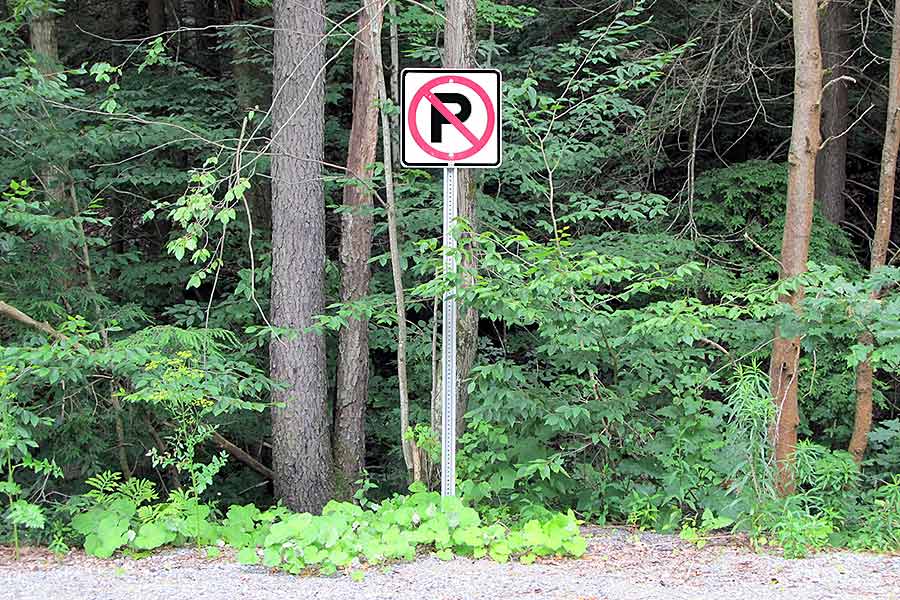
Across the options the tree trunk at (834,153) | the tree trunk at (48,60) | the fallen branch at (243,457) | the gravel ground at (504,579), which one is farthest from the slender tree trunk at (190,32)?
the gravel ground at (504,579)

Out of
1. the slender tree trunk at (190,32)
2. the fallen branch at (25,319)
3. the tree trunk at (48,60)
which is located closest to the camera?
the fallen branch at (25,319)

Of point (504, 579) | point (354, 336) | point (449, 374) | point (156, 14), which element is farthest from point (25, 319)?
point (156, 14)

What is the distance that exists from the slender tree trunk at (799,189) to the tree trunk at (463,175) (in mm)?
2334

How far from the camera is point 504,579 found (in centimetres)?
430

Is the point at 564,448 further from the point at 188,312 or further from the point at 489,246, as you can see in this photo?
the point at 188,312

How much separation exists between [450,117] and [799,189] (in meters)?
3.42

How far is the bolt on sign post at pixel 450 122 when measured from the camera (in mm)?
4820

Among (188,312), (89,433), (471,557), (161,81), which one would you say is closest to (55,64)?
(161,81)

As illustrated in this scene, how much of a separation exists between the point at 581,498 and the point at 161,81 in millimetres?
7816

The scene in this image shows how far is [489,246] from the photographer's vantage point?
5824 mm

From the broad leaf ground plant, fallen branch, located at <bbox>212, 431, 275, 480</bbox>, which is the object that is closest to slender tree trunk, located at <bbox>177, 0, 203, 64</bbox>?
fallen branch, located at <bbox>212, 431, 275, 480</bbox>

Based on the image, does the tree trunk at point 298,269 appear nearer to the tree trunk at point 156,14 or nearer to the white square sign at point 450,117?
the white square sign at point 450,117

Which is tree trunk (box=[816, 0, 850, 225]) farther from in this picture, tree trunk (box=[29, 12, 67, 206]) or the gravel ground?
tree trunk (box=[29, 12, 67, 206])

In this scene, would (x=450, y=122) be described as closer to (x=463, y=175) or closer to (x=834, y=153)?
(x=463, y=175)
